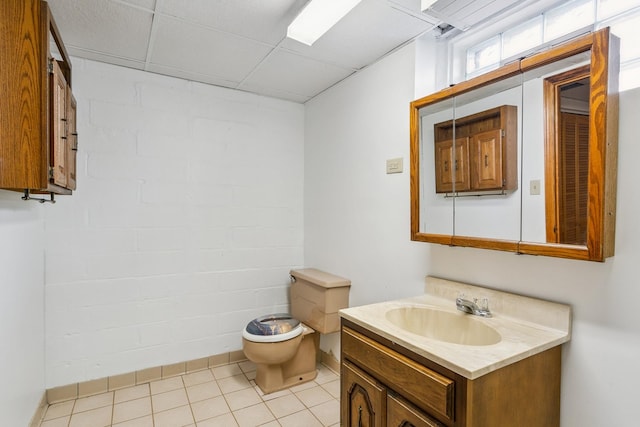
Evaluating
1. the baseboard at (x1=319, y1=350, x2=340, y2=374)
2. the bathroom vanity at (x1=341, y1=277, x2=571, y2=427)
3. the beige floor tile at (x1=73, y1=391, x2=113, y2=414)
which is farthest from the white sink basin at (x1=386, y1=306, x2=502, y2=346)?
the beige floor tile at (x1=73, y1=391, x2=113, y2=414)

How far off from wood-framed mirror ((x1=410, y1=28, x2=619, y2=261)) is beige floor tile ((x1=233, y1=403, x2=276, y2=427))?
1.44 meters

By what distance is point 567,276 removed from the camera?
1.35 m

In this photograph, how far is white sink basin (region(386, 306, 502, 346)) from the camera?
59.4 inches

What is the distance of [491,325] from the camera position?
4.76ft

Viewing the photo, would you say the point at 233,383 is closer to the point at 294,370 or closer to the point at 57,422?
the point at 294,370

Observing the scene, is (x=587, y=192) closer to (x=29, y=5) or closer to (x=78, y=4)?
(x=29, y=5)

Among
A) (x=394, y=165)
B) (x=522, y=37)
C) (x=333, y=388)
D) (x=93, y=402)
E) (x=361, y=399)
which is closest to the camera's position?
(x=361, y=399)

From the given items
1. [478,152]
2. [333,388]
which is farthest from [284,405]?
[478,152]

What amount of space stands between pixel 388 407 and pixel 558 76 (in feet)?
4.86

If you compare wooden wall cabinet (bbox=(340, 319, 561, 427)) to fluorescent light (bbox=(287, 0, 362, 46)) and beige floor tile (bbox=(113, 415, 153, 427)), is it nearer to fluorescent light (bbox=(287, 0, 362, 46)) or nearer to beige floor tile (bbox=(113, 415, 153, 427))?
beige floor tile (bbox=(113, 415, 153, 427))

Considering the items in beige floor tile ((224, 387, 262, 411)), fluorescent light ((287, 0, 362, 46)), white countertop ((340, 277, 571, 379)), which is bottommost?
beige floor tile ((224, 387, 262, 411))

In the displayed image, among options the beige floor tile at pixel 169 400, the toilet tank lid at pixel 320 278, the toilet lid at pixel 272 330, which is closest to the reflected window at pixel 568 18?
the toilet tank lid at pixel 320 278

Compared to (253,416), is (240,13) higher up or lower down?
higher up

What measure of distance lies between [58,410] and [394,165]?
8.66 ft
